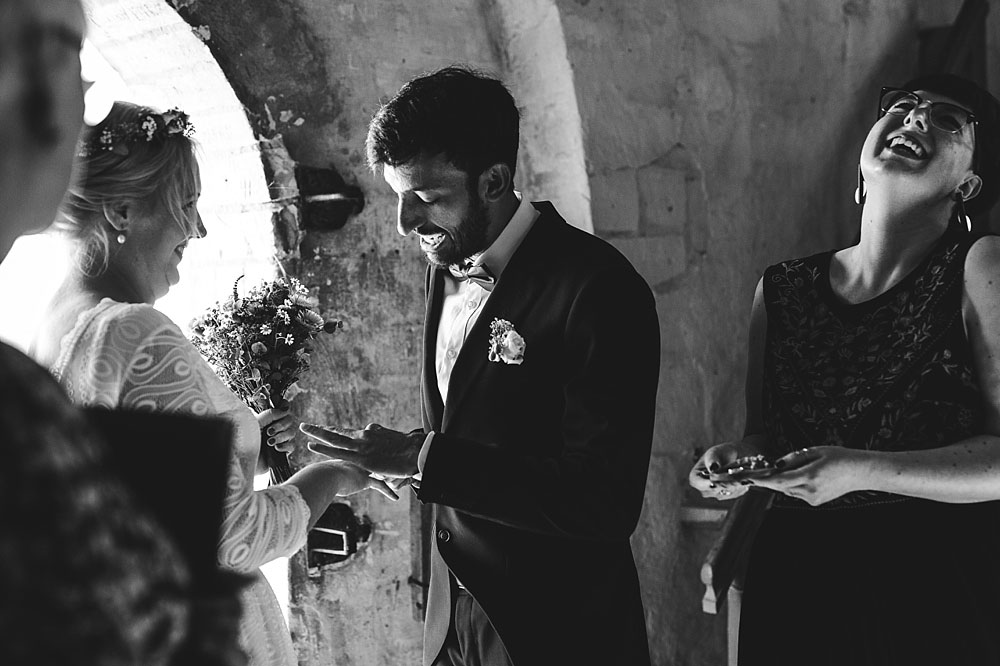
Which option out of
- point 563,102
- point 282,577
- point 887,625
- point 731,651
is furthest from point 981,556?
point 282,577

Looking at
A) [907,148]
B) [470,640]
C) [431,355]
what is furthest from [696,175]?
[470,640]

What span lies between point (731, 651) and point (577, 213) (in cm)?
151

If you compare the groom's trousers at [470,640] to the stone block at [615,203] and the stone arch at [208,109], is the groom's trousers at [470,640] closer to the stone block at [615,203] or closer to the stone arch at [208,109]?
the stone arch at [208,109]

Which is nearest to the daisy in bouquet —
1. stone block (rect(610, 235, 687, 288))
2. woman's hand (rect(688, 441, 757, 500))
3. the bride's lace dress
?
the bride's lace dress

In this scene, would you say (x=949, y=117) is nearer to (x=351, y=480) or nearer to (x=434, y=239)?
(x=434, y=239)

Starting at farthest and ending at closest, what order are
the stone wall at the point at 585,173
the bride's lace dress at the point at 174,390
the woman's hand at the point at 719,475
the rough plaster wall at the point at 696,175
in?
1. the rough plaster wall at the point at 696,175
2. the stone wall at the point at 585,173
3. the woman's hand at the point at 719,475
4. the bride's lace dress at the point at 174,390

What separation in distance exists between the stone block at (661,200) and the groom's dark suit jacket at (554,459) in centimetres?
120

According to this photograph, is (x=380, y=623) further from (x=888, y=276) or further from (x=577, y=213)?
(x=888, y=276)

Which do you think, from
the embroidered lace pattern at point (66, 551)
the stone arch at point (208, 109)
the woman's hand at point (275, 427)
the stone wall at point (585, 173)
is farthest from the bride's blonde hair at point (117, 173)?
the embroidered lace pattern at point (66, 551)

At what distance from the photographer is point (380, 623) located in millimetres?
3072

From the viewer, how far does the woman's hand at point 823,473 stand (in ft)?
6.46

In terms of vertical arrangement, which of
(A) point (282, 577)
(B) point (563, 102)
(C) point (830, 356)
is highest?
(B) point (563, 102)

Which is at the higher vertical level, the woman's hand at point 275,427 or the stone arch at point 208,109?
the stone arch at point 208,109

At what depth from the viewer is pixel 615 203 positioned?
10.3 ft
